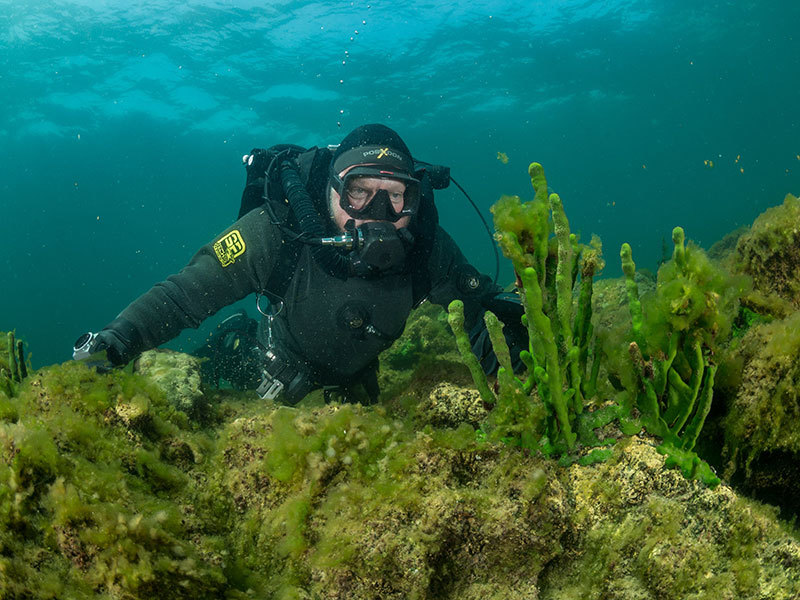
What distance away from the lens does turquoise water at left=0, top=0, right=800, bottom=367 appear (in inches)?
1068

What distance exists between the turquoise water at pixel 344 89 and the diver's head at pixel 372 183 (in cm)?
917

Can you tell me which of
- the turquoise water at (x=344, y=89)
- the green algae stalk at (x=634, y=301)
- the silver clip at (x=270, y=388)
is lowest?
the silver clip at (x=270, y=388)

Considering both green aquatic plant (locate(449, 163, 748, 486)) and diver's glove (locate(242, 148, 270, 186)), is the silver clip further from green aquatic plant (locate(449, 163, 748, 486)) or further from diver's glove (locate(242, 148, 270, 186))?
green aquatic plant (locate(449, 163, 748, 486))

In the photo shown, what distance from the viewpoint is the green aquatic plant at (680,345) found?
1.58 m

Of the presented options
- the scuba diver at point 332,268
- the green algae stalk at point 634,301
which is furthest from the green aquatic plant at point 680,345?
the scuba diver at point 332,268

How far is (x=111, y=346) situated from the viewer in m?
3.27

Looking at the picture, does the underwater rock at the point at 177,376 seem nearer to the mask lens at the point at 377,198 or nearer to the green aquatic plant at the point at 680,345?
the mask lens at the point at 377,198

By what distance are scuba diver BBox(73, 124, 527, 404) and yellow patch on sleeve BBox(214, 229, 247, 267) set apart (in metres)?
0.01

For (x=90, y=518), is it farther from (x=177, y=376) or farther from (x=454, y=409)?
(x=177, y=376)

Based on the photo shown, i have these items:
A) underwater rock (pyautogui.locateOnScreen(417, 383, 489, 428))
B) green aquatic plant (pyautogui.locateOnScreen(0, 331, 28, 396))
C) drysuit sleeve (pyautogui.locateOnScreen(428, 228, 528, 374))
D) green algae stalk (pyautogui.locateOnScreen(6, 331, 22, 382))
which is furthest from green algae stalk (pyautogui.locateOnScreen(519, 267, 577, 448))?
green algae stalk (pyautogui.locateOnScreen(6, 331, 22, 382))

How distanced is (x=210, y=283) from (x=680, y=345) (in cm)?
393

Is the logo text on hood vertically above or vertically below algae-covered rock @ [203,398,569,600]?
above

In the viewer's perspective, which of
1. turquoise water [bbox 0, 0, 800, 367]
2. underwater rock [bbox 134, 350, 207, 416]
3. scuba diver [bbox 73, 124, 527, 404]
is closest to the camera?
underwater rock [bbox 134, 350, 207, 416]

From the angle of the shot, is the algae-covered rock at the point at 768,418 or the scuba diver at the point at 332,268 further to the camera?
the scuba diver at the point at 332,268
